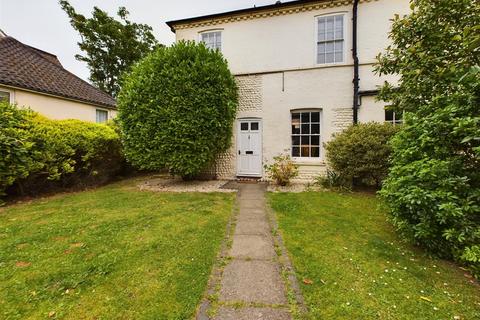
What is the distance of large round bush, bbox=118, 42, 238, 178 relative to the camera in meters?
A: 7.46

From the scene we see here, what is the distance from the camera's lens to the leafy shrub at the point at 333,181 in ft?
25.1

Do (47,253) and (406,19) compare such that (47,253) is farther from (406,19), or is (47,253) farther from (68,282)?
(406,19)

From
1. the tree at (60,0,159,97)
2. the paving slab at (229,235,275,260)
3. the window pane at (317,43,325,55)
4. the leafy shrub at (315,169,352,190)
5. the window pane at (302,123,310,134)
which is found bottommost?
the paving slab at (229,235,275,260)

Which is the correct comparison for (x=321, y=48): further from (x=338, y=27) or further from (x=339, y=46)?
(x=338, y=27)

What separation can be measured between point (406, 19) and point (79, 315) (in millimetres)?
6891

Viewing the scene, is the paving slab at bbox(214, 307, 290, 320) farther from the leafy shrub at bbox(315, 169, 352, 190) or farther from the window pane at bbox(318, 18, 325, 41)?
the window pane at bbox(318, 18, 325, 41)

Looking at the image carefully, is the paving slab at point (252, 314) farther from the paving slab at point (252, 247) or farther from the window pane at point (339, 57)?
the window pane at point (339, 57)

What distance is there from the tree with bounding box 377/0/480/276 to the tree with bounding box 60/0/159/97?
25.3 m

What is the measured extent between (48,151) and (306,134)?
9.03 m

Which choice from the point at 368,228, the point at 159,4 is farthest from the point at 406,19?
the point at 159,4

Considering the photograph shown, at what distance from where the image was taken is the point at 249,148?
9633 mm

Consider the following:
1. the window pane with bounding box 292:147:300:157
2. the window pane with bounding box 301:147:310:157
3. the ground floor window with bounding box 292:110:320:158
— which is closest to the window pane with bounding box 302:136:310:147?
the ground floor window with bounding box 292:110:320:158

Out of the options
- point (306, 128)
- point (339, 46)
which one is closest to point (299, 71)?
point (339, 46)

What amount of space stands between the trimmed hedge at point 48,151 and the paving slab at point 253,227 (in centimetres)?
634
